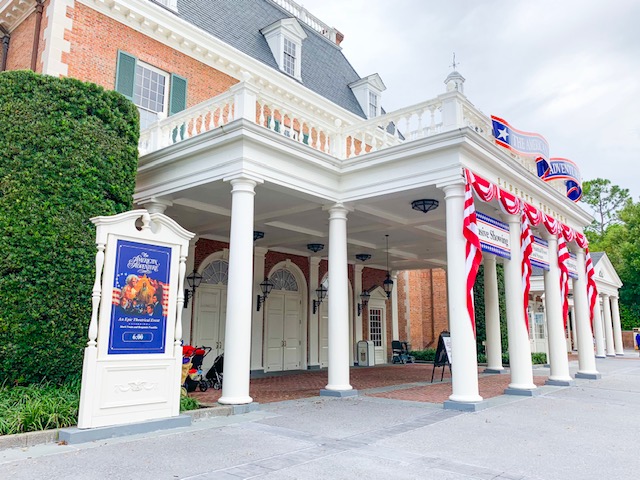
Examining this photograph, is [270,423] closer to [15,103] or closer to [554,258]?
[15,103]

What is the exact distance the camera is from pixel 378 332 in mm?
21984

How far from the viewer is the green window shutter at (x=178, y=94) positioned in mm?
12758

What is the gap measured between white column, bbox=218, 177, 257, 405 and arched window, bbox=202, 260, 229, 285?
682cm

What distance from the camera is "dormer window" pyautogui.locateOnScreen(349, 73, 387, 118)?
68.1 feet

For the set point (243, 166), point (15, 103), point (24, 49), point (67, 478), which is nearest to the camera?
point (67, 478)

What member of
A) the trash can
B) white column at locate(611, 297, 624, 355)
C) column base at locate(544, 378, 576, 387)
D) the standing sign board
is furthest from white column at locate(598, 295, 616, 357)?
the standing sign board

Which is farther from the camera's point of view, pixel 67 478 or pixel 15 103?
pixel 15 103

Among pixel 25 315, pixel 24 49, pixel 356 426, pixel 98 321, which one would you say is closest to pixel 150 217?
pixel 98 321

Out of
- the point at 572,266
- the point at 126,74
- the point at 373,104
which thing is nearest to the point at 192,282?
the point at 126,74

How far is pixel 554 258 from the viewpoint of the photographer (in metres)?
12.6

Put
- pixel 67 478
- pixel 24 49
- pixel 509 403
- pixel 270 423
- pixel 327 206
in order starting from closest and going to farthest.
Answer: pixel 67 478 < pixel 270 423 < pixel 509 403 < pixel 327 206 < pixel 24 49

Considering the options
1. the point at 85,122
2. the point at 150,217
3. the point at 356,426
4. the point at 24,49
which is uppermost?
the point at 24,49

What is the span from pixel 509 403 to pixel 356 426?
3703 mm

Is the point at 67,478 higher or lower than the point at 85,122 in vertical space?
lower
